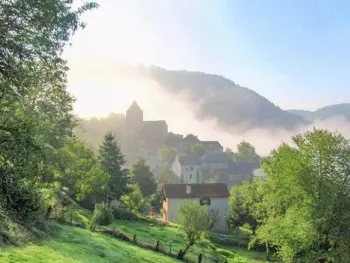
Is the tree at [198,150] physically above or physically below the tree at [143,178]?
above

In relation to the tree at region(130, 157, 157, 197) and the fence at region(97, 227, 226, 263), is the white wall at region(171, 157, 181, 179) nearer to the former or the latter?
the tree at region(130, 157, 157, 197)

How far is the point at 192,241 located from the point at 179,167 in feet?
334

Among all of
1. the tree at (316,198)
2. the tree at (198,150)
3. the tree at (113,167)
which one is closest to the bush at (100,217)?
the tree at (316,198)

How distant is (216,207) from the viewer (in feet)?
217

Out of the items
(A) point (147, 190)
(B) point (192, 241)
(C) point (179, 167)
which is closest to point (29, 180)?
(B) point (192, 241)

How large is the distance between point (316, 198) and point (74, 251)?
1892 centimetres

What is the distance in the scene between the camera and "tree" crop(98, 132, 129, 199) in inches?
2525

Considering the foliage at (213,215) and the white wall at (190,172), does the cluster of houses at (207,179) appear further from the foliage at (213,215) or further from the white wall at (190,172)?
the foliage at (213,215)

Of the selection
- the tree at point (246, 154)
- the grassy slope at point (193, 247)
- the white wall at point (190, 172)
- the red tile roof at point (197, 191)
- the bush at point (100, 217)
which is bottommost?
the grassy slope at point (193, 247)

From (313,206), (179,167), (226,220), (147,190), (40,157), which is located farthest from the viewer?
(179,167)

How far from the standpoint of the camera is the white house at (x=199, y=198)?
2559 inches

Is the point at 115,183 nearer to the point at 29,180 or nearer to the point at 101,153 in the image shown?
the point at 101,153

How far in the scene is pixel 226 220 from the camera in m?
63.5

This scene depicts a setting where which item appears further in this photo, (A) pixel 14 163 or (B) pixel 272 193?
(B) pixel 272 193
